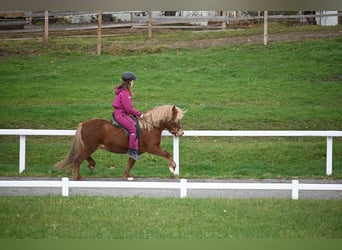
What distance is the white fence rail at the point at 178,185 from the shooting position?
27.7ft

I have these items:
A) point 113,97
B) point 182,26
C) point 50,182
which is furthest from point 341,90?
point 50,182

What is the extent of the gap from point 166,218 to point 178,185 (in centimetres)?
57

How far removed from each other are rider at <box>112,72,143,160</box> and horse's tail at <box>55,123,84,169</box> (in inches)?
16.1

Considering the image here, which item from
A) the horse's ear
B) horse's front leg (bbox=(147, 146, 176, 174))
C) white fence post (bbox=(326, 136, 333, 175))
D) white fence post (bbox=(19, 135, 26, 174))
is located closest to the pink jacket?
the horse's ear

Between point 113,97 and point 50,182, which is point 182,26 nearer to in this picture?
point 113,97

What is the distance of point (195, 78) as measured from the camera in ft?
30.1

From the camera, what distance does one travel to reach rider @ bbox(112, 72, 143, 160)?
8781 mm

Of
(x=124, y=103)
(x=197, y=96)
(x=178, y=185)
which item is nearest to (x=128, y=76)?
(x=124, y=103)

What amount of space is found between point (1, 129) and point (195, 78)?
1.98m

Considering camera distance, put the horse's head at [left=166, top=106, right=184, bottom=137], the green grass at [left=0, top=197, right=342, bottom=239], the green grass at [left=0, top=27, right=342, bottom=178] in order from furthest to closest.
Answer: the green grass at [left=0, top=27, right=342, bottom=178] → the horse's head at [left=166, top=106, right=184, bottom=137] → the green grass at [left=0, top=197, right=342, bottom=239]

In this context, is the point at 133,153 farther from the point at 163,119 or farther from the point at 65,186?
the point at 65,186

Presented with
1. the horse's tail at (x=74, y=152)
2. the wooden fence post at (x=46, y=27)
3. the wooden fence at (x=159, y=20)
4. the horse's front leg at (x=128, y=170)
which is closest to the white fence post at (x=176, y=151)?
the horse's front leg at (x=128, y=170)

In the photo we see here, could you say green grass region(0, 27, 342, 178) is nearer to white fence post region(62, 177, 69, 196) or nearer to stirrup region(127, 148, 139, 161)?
stirrup region(127, 148, 139, 161)

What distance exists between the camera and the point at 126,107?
8789mm
